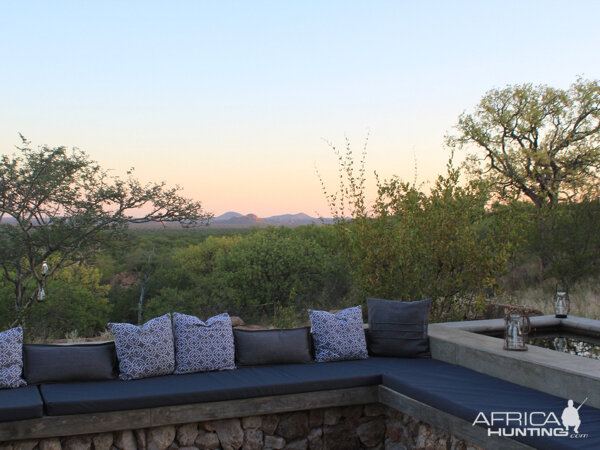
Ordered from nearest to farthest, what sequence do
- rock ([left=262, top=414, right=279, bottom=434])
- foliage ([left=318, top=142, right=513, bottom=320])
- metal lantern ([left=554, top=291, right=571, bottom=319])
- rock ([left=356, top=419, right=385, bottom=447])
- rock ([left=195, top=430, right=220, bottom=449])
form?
rock ([left=195, top=430, right=220, bottom=449]) → rock ([left=262, top=414, right=279, bottom=434]) → rock ([left=356, top=419, right=385, bottom=447]) → metal lantern ([left=554, top=291, right=571, bottom=319]) → foliage ([left=318, top=142, right=513, bottom=320])

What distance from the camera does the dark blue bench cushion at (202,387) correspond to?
10.8ft

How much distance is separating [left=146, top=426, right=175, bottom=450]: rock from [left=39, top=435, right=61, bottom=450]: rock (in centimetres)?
51

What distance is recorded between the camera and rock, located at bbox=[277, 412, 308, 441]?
3738mm

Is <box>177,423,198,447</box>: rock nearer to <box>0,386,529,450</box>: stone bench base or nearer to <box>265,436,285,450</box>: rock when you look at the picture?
<box>0,386,529,450</box>: stone bench base

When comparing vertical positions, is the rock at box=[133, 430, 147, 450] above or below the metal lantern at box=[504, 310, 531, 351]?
below

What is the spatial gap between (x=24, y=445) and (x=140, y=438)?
25.2 inches

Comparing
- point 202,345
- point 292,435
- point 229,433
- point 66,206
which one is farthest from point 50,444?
point 66,206

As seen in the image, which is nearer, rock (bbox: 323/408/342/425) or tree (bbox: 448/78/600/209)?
rock (bbox: 323/408/342/425)

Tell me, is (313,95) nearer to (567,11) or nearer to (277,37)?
(277,37)

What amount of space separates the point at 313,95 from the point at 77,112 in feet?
22.7

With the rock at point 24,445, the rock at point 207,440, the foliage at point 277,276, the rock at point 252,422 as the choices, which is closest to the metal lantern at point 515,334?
the rock at point 252,422

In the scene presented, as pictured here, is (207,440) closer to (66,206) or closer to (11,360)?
(11,360)

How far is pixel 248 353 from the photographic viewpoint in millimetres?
4180

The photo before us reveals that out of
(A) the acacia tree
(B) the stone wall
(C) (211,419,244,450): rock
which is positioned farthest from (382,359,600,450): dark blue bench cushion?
(A) the acacia tree
